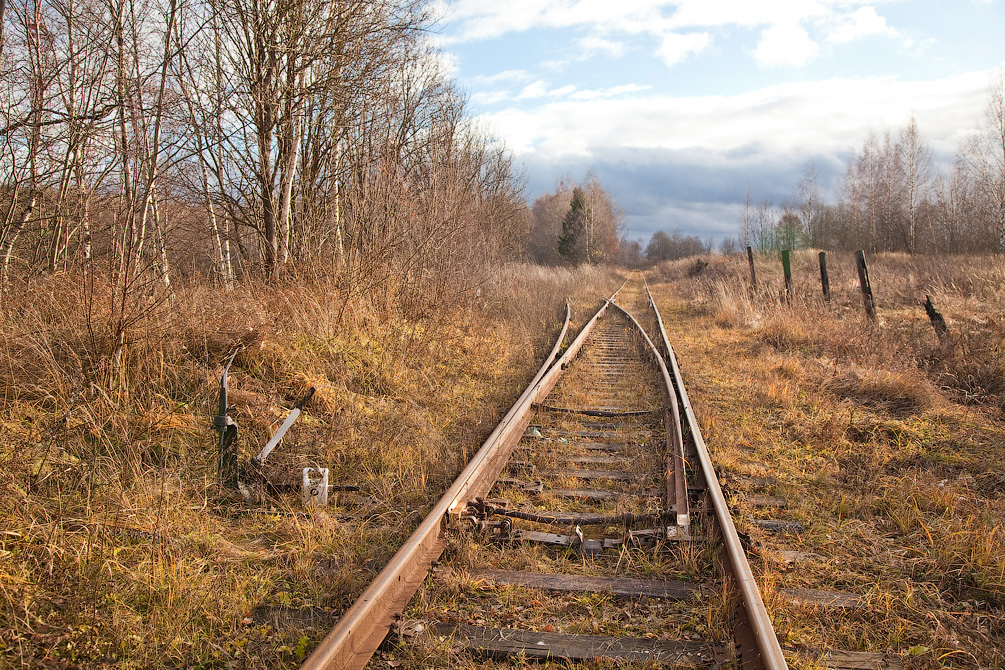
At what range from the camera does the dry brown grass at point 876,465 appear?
2615mm

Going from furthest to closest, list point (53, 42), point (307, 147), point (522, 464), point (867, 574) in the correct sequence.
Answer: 1. point (307, 147)
2. point (53, 42)
3. point (522, 464)
4. point (867, 574)

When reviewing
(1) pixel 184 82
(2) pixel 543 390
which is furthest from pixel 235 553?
(1) pixel 184 82

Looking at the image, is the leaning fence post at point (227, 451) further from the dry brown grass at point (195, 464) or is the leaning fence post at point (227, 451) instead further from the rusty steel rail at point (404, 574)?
the rusty steel rail at point (404, 574)

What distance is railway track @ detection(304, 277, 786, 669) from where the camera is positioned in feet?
7.75

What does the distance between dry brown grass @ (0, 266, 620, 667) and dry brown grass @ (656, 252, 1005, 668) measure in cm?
214

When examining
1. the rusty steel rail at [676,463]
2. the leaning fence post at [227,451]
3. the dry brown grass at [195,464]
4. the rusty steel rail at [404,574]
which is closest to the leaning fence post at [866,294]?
the rusty steel rail at [676,463]

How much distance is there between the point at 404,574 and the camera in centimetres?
281

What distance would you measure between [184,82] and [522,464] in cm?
711

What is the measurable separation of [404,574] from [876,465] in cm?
357

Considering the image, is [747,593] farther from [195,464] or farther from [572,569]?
[195,464]

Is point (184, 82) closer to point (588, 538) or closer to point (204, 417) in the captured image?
point (204, 417)

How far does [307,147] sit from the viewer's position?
9.63 meters

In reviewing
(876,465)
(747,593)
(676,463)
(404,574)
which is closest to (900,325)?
(876,465)

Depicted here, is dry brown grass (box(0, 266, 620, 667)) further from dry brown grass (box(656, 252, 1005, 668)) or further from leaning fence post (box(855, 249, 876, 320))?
leaning fence post (box(855, 249, 876, 320))
